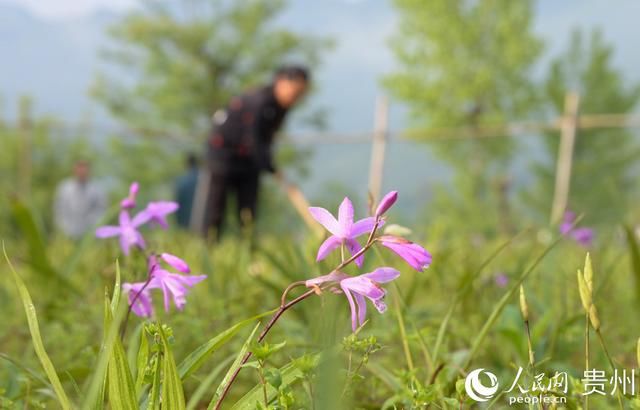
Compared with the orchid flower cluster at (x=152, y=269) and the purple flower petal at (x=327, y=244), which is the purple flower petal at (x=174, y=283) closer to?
the orchid flower cluster at (x=152, y=269)

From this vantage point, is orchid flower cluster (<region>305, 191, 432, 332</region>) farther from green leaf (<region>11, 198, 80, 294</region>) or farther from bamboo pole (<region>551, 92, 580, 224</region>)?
bamboo pole (<region>551, 92, 580, 224</region>)

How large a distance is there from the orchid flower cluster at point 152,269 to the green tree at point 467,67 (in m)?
23.8

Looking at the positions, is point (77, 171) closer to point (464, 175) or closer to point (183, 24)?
point (183, 24)

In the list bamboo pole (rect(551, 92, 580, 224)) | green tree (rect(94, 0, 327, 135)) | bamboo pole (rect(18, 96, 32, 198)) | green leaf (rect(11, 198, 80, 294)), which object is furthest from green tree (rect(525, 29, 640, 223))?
green leaf (rect(11, 198, 80, 294))

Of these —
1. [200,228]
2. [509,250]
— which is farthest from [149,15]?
[509,250]

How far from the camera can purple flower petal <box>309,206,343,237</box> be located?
66 centimetres

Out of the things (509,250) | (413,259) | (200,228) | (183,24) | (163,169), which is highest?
(183,24)

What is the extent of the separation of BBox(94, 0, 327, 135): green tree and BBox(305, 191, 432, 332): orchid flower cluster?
24.0m

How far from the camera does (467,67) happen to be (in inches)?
1005

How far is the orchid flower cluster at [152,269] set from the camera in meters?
0.78

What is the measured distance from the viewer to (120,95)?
26.4 metres

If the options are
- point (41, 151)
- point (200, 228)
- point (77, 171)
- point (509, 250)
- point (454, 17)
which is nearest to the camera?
point (509, 250)

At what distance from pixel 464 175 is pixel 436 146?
6.32 ft

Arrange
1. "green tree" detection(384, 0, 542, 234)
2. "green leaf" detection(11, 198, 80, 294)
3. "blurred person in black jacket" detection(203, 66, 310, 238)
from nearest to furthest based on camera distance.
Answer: "green leaf" detection(11, 198, 80, 294)
"blurred person in black jacket" detection(203, 66, 310, 238)
"green tree" detection(384, 0, 542, 234)
